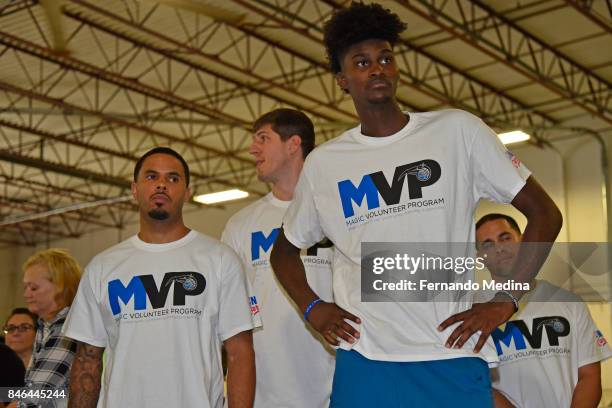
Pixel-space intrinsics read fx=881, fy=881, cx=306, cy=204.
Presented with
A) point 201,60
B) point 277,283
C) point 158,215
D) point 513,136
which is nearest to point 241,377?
point 277,283

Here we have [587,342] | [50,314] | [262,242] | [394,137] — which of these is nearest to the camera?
A: [394,137]

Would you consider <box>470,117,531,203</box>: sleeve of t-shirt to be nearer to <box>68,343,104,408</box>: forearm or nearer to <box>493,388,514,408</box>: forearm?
<box>493,388,514,408</box>: forearm

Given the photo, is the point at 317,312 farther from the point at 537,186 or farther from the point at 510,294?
the point at 537,186

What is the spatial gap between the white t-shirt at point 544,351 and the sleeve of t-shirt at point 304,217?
159cm

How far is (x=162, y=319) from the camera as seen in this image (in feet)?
11.9

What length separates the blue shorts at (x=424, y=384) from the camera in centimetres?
260

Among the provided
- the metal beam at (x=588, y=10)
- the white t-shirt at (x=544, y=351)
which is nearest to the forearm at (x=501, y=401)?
the white t-shirt at (x=544, y=351)

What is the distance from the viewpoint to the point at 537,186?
2.71 meters

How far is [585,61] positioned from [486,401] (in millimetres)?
15114

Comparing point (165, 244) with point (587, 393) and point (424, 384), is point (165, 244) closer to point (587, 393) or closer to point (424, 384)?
point (424, 384)

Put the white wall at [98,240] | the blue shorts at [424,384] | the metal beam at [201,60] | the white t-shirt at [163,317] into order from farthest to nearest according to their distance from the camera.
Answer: the white wall at [98,240], the metal beam at [201,60], the white t-shirt at [163,317], the blue shorts at [424,384]

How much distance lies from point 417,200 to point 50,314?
282 centimetres

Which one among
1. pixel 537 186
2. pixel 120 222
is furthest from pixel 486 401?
pixel 120 222

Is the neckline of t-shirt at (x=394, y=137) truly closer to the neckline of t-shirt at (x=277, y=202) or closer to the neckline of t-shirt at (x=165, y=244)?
the neckline of t-shirt at (x=165, y=244)
